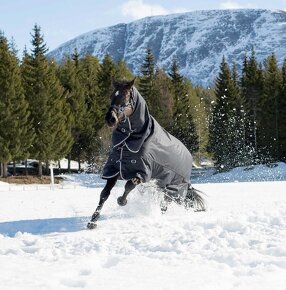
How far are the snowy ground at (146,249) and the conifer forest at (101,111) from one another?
3222 cm

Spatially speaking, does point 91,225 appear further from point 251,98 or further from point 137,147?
Result: point 251,98

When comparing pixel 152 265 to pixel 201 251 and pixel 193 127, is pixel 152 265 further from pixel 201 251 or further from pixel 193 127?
pixel 193 127

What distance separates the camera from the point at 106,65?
189 feet

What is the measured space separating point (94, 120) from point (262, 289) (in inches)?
2023

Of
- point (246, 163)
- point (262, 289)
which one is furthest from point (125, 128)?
point (246, 163)

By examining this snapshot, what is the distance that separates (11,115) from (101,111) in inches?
666

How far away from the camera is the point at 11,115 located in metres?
39.9

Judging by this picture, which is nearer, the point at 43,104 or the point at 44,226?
the point at 44,226

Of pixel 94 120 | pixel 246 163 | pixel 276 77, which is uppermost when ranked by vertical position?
pixel 276 77

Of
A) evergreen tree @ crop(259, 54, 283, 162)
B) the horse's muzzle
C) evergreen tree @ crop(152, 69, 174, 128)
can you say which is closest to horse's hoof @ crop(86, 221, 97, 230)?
the horse's muzzle

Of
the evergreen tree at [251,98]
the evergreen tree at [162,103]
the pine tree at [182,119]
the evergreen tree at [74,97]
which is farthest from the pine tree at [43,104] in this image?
the evergreen tree at [251,98]

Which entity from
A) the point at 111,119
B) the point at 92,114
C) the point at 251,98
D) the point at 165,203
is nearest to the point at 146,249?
the point at 111,119

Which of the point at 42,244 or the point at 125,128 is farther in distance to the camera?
the point at 125,128

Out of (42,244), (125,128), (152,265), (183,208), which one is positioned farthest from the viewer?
(183,208)
